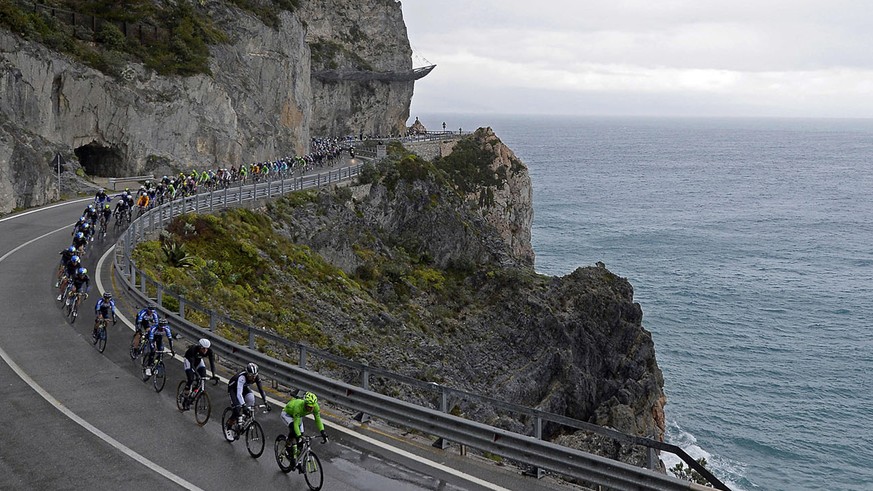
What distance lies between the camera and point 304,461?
10.9 metres

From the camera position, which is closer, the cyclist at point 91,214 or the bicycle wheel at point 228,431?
the bicycle wheel at point 228,431

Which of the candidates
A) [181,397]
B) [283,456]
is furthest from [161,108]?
[283,456]

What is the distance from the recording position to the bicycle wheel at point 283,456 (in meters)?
11.4

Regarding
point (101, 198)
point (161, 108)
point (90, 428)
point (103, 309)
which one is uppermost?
point (161, 108)

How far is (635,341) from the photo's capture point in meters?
39.5

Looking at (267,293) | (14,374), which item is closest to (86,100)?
(267,293)

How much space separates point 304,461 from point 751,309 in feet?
190

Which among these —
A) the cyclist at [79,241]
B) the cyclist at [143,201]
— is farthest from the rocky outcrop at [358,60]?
the cyclist at [79,241]

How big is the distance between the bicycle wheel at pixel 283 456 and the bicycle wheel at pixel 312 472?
0.48 metres

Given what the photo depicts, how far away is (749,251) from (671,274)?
16.4 m

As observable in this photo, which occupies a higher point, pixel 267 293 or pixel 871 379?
pixel 267 293

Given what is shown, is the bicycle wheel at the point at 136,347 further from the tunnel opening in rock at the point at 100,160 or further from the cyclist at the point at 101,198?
the tunnel opening in rock at the point at 100,160

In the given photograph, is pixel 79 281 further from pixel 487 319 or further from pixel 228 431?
pixel 487 319

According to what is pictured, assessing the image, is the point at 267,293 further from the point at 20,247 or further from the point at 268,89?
the point at 268,89
